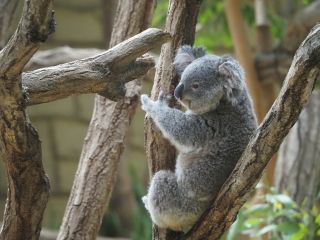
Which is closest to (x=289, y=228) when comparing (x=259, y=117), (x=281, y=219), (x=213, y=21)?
(x=281, y=219)

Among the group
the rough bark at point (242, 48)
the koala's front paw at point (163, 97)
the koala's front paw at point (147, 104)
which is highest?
the rough bark at point (242, 48)

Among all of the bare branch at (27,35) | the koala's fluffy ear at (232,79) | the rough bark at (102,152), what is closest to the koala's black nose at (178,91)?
the koala's fluffy ear at (232,79)

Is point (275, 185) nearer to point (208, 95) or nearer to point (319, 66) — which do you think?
point (208, 95)

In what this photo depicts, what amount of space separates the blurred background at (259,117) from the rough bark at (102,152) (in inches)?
24.4

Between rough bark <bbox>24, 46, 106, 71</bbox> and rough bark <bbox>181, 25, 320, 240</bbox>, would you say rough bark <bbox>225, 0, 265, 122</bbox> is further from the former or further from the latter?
rough bark <bbox>181, 25, 320, 240</bbox>

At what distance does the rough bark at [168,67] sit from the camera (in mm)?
2637

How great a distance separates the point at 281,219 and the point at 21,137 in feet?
7.32

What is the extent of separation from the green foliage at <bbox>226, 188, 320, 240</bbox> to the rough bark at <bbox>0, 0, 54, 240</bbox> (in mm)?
1441

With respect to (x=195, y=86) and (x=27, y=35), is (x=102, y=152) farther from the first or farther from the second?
(x=27, y=35)

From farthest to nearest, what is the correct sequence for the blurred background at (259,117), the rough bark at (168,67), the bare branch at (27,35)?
1. the blurred background at (259,117)
2. the rough bark at (168,67)
3. the bare branch at (27,35)

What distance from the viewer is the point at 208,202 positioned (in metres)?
2.68

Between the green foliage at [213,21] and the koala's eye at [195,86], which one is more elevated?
the green foliage at [213,21]

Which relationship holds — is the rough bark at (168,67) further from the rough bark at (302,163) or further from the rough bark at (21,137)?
the rough bark at (302,163)

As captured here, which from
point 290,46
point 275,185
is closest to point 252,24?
point 290,46
